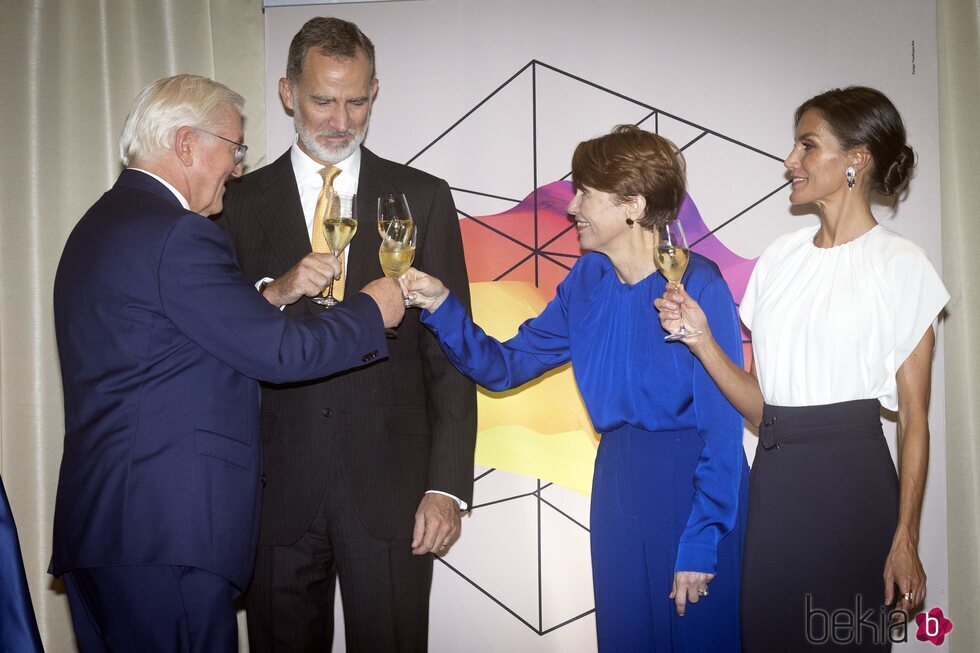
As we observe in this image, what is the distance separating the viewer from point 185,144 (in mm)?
2455

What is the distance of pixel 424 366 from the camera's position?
295 centimetres

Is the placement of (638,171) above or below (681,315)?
above

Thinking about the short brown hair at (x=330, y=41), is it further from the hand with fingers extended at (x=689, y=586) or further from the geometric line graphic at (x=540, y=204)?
the hand with fingers extended at (x=689, y=586)

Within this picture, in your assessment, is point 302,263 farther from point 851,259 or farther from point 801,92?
point 801,92

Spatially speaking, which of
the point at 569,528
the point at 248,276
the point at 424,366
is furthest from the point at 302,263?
the point at 569,528

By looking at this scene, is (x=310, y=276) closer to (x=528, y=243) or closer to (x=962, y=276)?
(x=528, y=243)

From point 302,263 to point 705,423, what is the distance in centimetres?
133

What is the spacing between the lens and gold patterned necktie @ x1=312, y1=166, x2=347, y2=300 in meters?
2.83

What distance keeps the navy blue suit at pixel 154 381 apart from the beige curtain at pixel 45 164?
183cm

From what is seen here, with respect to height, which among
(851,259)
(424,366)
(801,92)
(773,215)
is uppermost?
(801,92)

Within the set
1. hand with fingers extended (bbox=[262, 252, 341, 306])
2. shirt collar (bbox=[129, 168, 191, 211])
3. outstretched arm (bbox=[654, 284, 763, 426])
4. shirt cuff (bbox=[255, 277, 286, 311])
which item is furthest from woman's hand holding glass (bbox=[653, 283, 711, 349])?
shirt collar (bbox=[129, 168, 191, 211])

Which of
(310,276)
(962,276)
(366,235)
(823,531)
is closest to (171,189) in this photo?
(310,276)

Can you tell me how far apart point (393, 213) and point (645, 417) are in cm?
101

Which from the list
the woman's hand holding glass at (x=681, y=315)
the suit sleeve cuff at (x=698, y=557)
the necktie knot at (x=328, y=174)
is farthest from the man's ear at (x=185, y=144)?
the suit sleeve cuff at (x=698, y=557)
